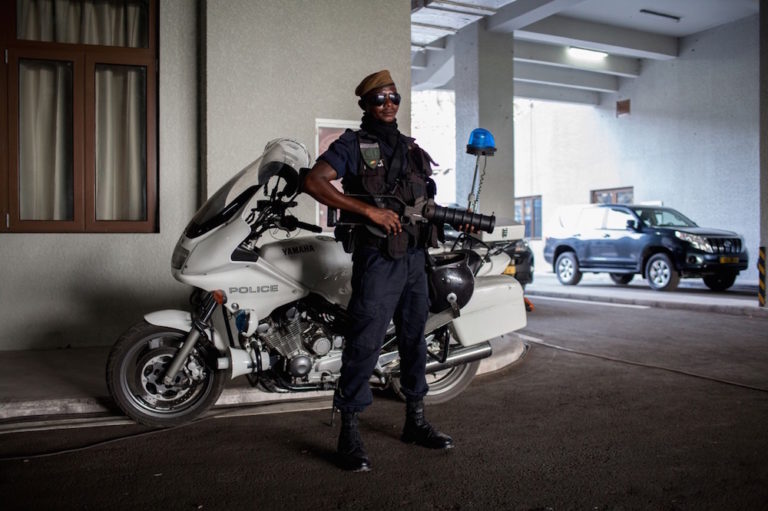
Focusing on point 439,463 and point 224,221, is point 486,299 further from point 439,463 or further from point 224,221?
point 224,221

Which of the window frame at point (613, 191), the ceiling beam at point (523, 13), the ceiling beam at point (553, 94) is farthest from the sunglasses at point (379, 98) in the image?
the window frame at point (613, 191)

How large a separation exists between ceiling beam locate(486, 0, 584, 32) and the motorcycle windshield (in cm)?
1045

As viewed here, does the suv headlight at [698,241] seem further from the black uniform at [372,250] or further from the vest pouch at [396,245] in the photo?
the vest pouch at [396,245]

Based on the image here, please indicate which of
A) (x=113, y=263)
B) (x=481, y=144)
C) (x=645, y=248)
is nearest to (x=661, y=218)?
(x=645, y=248)

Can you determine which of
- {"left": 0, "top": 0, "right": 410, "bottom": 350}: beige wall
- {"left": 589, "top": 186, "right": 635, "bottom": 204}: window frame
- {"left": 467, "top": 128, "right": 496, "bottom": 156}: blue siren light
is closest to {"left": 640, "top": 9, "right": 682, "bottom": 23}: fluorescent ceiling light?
{"left": 589, "top": 186, "right": 635, "bottom": 204}: window frame

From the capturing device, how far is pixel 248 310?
13.7 ft

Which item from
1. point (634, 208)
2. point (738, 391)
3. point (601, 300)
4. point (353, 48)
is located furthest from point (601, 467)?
point (634, 208)

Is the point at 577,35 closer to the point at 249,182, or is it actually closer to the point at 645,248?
the point at 645,248

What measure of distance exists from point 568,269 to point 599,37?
230 inches

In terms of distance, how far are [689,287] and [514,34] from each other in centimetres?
705

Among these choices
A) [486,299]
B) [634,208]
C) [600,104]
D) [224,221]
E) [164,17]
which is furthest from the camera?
[600,104]

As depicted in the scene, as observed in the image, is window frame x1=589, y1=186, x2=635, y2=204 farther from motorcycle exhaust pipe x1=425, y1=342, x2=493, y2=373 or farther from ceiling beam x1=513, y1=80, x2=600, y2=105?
motorcycle exhaust pipe x1=425, y1=342, x2=493, y2=373

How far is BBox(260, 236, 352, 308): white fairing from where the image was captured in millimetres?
4238

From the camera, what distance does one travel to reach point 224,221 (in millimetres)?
4121
